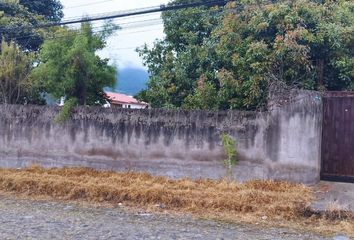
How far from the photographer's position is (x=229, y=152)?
8.27 meters

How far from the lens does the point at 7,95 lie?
11.3 meters

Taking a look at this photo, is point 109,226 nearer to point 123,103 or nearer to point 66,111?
point 66,111

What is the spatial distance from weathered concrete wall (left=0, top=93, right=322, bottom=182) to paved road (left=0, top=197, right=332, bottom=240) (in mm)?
1995

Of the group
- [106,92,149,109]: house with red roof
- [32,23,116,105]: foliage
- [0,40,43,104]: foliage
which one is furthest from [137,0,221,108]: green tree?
[0,40,43,104]: foliage

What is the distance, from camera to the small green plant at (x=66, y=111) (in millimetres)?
9727

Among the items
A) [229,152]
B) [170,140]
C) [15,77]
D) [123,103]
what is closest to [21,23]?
[123,103]

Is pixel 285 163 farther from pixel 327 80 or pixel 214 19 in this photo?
pixel 214 19

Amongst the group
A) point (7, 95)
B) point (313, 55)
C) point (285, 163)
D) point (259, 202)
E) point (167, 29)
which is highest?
point (167, 29)

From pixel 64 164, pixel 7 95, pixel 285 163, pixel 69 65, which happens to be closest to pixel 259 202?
pixel 285 163

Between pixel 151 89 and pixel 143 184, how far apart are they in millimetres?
3848

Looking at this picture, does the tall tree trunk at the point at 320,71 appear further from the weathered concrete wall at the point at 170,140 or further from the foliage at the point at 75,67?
the foliage at the point at 75,67

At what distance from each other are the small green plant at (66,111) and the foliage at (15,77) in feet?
6.47

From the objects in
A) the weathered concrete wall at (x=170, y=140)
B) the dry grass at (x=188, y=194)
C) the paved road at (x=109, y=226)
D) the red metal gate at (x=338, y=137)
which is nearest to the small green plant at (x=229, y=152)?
the weathered concrete wall at (x=170, y=140)

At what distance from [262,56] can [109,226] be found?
4.97 meters
